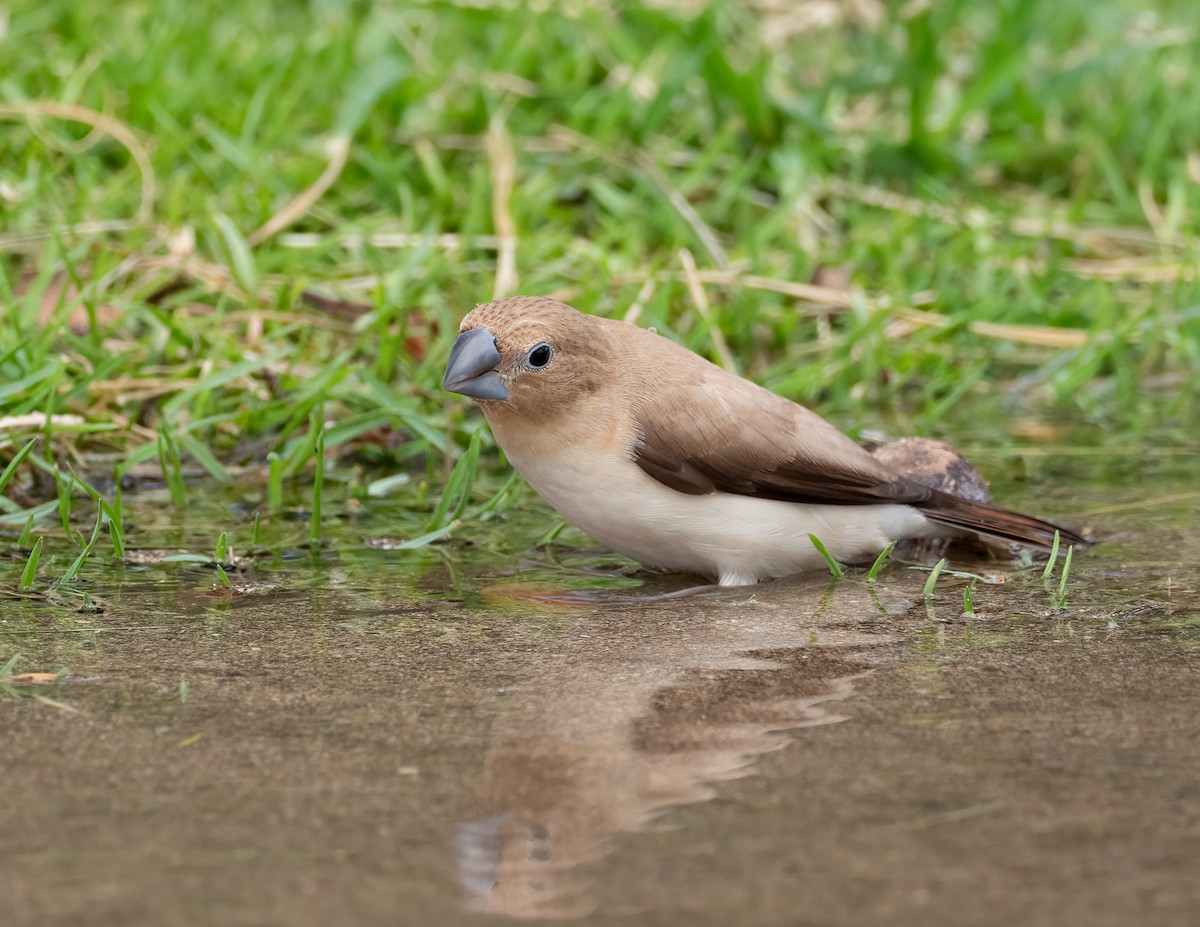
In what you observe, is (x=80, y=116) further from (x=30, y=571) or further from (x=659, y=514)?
(x=659, y=514)

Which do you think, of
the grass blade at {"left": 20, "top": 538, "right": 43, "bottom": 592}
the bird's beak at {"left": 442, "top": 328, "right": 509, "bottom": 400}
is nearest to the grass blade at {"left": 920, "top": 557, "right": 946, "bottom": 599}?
the bird's beak at {"left": 442, "top": 328, "right": 509, "bottom": 400}

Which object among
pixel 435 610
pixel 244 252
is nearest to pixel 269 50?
pixel 244 252

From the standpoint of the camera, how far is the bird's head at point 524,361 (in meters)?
3.28

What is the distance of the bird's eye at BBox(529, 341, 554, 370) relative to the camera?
332 cm

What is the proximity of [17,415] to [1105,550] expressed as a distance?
8.10 ft

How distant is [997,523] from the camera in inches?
135

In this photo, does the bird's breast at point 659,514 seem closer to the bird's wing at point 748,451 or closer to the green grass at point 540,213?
the bird's wing at point 748,451

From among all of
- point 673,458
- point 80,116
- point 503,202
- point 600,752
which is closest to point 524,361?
point 673,458

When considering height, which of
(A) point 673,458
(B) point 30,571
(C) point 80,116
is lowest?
(B) point 30,571

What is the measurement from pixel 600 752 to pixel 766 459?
128 centimetres

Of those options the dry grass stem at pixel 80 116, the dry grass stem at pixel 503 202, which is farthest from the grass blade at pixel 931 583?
the dry grass stem at pixel 80 116

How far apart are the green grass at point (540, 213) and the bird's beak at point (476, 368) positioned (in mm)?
304

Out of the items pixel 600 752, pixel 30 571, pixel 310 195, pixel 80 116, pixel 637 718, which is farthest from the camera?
pixel 80 116

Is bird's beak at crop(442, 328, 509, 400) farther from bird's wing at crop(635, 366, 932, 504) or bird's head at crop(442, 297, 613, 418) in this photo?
bird's wing at crop(635, 366, 932, 504)
